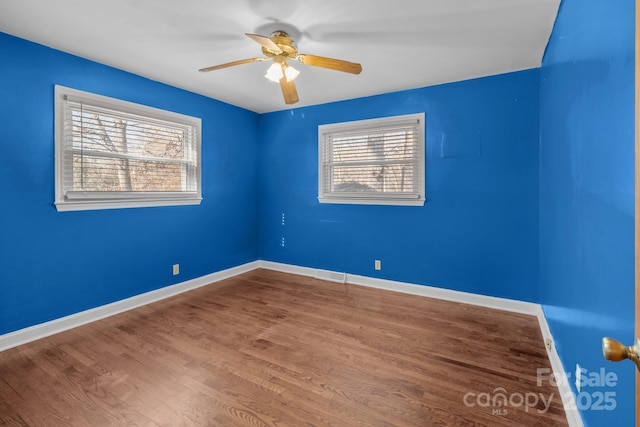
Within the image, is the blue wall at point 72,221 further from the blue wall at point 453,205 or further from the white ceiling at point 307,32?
the blue wall at point 453,205

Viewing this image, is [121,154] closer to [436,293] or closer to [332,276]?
[332,276]

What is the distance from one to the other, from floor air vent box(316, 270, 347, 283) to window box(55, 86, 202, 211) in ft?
6.17

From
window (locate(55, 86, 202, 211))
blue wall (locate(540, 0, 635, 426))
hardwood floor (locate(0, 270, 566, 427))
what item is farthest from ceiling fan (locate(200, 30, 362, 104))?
hardwood floor (locate(0, 270, 566, 427))

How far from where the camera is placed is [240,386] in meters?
1.96

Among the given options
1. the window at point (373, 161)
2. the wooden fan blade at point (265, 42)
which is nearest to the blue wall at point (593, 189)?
the window at point (373, 161)

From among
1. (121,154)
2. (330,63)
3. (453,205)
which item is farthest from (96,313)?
(453,205)

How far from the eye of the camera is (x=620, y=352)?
61 cm

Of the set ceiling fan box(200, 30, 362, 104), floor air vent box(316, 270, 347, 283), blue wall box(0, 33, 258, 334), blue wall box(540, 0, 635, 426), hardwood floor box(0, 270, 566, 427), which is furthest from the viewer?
floor air vent box(316, 270, 347, 283)

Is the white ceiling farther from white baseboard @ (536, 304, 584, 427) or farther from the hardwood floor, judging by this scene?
the hardwood floor

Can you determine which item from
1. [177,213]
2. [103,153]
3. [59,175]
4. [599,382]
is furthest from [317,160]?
[599,382]

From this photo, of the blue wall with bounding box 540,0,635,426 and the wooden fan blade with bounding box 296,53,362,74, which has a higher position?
the wooden fan blade with bounding box 296,53,362,74

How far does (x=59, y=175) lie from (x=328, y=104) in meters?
3.05

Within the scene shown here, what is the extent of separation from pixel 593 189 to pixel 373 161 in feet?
9.07

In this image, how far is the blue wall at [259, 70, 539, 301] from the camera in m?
3.10
